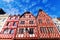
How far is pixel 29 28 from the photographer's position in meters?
24.0

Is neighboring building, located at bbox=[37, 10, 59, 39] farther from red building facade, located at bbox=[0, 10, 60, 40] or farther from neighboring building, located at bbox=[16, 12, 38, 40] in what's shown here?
neighboring building, located at bbox=[16, 12, 38, 40]

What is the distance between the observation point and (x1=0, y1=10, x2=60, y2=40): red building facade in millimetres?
21953

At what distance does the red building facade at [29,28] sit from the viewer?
2195 cm

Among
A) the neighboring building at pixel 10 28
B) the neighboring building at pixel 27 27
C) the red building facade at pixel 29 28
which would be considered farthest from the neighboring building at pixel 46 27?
the neighboring building at pixel 10 28

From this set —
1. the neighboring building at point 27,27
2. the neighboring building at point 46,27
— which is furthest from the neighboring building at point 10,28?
the neighboring building at point 46,27

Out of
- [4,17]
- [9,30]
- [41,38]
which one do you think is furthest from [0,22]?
[41,38]

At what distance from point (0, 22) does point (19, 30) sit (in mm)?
5758

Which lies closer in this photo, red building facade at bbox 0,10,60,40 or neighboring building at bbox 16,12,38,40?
red building facade at bbox 0,10,60,40

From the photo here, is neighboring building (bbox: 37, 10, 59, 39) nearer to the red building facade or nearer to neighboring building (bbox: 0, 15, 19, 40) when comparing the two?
the red building facade

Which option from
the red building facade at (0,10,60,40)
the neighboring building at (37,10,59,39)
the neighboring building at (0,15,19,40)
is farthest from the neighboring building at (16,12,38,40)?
the neighboring building at (37,10,59,39)

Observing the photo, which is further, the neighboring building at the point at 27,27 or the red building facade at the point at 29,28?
the neighboring building at the point at 27,27

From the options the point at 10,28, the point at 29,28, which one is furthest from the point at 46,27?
the point at 10,28

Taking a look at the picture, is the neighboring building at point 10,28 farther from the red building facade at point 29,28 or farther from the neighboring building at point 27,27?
the neighboring building at point 27,27

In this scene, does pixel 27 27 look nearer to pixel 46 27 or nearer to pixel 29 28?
pixel 29 28
